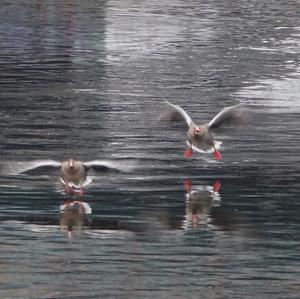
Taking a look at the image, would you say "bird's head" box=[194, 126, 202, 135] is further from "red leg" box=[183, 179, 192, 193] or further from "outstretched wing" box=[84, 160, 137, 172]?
"outstretched wing" box=[84, 160, 137, 172]

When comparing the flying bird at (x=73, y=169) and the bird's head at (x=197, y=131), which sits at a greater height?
the flying bird at (x=73, y=169)

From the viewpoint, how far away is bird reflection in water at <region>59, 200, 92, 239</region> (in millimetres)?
17312

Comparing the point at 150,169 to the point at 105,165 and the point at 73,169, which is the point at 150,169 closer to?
the point at 105,165

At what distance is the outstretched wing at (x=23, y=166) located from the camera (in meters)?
19.0

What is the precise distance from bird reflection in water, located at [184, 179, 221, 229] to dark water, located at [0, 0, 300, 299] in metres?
0.02

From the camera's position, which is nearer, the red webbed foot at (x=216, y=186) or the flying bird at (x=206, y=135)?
the red webbed foot at (x=216, y=186)

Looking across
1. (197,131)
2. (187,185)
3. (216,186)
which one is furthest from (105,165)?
(197,131)

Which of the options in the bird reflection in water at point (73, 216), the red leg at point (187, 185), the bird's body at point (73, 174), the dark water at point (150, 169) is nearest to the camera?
the dark water at point (150, 169)

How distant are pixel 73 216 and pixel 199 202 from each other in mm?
1739

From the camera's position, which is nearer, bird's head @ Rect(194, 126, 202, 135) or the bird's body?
the bird's body

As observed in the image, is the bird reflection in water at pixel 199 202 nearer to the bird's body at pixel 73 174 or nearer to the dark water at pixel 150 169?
the dark water at pixel 150 169

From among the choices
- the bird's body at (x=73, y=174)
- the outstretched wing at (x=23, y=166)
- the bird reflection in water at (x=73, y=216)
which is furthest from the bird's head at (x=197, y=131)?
the bird reflection in water at (x=73, y=216)

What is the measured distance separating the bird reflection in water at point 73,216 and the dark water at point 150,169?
0.07 m

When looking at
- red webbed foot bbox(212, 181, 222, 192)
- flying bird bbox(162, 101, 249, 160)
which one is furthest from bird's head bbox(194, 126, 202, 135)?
red webbed foot bbox(212, 181, 222, 192)
